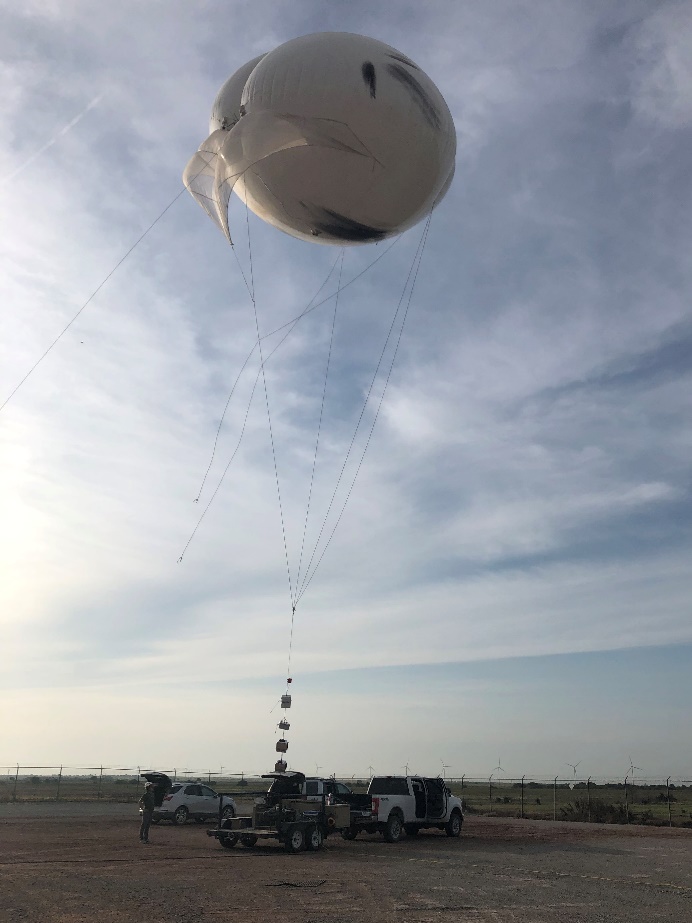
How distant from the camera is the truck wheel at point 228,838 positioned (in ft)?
59.0

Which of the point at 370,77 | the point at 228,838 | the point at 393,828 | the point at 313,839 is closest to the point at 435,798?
the point at 393,828

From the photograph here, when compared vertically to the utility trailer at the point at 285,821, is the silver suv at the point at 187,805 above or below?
below

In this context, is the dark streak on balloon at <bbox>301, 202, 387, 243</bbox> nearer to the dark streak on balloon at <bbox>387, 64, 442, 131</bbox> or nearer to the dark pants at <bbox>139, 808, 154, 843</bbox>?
the dark streak on balloon at <bbox>387, 64, 442, 131</bbox>

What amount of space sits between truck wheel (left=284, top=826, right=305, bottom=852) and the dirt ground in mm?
253

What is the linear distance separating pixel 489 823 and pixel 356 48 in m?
27.6

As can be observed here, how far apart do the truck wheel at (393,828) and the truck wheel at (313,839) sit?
3.17m

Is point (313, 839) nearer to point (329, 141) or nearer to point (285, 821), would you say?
point (285, 821)

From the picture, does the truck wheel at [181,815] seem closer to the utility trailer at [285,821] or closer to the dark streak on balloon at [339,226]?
the utility trailer at [285,821]

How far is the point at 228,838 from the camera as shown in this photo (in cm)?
1806

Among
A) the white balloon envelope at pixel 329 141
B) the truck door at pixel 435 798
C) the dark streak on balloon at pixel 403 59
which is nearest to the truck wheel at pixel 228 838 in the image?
the truck door at pixel 435 798

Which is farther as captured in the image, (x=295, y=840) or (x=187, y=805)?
(x=187, y=805)

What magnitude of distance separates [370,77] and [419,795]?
61.8 ft

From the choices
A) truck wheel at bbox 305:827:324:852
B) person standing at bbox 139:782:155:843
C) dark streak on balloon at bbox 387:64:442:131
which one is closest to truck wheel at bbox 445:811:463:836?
truck wheel at bbox 305:827:324:852

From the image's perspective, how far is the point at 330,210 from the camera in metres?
15.2
